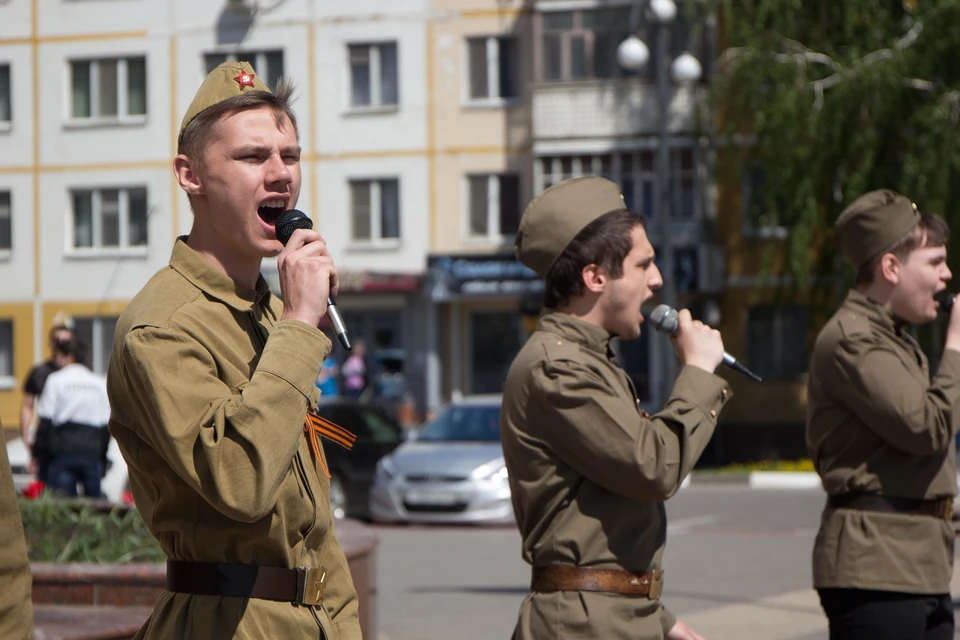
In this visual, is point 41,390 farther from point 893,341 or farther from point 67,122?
point 67,122

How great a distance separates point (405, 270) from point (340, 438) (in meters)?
32.6

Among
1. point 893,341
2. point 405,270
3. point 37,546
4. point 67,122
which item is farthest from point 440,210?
point 893,341

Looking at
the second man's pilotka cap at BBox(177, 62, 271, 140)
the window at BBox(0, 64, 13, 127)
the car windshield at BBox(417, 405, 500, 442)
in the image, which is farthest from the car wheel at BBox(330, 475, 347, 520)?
the window at BBox(0, 64, 13, 127)

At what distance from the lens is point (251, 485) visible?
265 centimetres

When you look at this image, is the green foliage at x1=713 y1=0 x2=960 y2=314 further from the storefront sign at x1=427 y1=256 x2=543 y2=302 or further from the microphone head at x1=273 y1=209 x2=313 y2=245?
the microphone head at x1=273 y1=209 x2=313 y2=245

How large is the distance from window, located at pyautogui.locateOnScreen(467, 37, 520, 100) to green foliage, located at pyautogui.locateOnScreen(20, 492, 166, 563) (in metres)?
27.9

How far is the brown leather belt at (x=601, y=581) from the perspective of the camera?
353cm

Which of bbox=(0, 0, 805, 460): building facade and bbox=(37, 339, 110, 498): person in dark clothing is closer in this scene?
bbox=(37, 339, 110, 498): person in dark clothing

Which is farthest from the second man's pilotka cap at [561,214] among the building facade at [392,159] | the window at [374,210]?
the window at [374,210]

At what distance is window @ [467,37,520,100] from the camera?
35.3 meters

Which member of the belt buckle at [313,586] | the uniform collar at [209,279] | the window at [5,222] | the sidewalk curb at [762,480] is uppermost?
the window at [5,222]

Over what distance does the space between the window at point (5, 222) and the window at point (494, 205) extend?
37.3 ft

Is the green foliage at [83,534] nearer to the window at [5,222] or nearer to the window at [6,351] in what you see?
the window at [5,222]

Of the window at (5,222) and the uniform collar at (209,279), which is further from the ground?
the window at (5,222)
